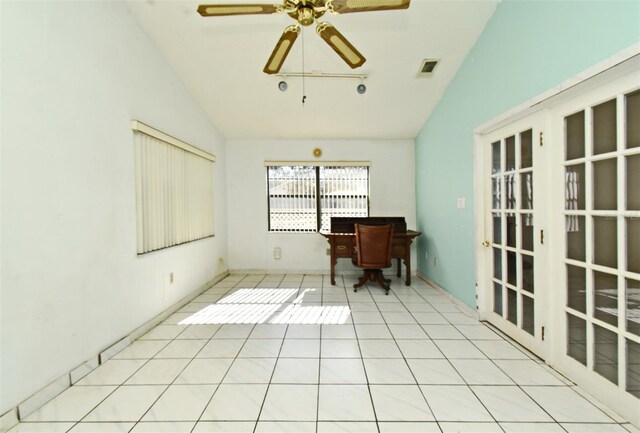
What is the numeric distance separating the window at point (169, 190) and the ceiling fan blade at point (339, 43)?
1.85 metres

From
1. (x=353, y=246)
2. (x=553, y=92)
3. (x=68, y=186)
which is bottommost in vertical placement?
(x=353, y=246)

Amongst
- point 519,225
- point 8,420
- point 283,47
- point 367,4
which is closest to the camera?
point 8,420

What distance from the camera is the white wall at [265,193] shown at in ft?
16.4

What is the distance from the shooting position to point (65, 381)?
1.87m

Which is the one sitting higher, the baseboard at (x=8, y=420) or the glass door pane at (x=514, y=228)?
the glass door pane at (x=514, y=228)

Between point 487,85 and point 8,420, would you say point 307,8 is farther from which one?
point 8,420

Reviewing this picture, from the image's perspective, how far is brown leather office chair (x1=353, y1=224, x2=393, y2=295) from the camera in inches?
152

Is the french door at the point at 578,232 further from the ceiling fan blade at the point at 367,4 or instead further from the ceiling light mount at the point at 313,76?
the ceiling light mount at the point at 313,76

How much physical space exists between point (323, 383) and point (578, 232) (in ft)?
6.34

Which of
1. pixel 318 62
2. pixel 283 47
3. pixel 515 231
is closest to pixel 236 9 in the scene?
pixel 283 47

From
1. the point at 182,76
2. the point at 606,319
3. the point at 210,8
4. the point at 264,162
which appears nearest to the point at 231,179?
the point at 264,162

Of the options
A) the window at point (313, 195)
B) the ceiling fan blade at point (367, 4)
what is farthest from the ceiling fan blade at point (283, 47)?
the window at point (313, 195)

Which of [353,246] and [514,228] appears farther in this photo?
[353,246]

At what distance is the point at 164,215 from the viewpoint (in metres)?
3.16
